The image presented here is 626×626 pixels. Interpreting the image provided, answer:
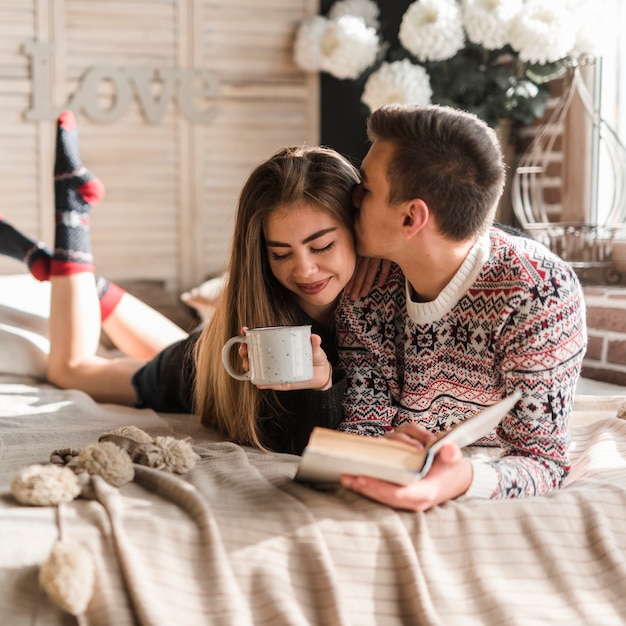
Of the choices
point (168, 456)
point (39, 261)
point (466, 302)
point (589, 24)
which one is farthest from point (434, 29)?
point (168, 456)

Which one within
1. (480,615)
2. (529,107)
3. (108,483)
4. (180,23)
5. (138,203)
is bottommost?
(480,615)

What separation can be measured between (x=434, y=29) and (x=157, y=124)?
4.07ft

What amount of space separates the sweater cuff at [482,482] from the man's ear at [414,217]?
0.40 m

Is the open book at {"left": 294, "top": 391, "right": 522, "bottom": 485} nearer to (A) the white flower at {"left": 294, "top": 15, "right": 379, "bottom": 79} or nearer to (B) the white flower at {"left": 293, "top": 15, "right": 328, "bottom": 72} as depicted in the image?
(A) the white flower at {"left": 294, "top": 15, "right": 379, "bottom": 79}

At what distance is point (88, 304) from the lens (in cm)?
A: 245

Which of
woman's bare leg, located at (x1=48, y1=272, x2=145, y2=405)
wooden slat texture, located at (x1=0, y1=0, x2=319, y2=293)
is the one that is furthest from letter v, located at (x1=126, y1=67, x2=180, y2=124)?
woman's bare leg, located at (x1=48, y1=272, x2=145, y2=405)

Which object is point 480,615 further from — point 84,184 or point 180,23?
point 180,23

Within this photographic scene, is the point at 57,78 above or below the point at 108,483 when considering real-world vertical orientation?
above

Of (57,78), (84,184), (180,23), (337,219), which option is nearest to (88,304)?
(84,184)

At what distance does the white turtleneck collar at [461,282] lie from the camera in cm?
152

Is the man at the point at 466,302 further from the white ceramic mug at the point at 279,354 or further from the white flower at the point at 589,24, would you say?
the white flower at the point at 589,24

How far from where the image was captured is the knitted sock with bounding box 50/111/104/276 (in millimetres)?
2471

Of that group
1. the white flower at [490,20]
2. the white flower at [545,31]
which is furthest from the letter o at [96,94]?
the white flower at [545,31]

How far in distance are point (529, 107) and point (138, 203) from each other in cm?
158
